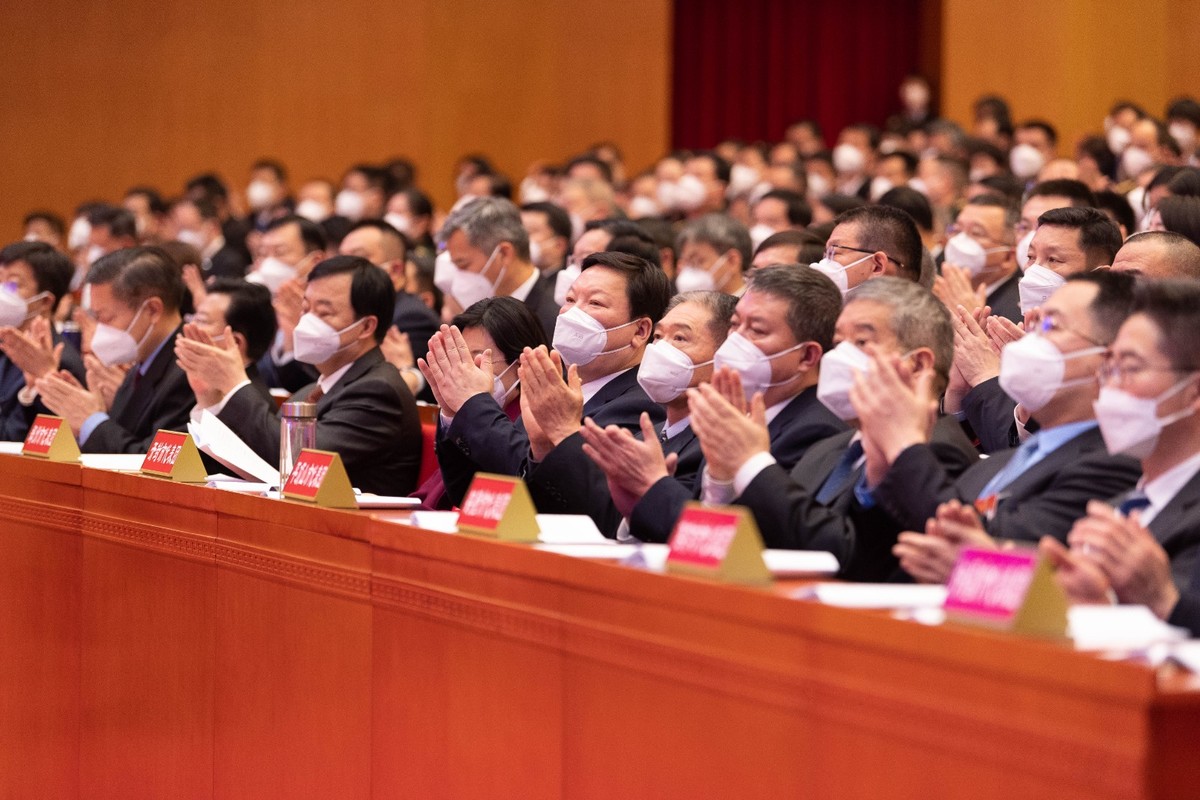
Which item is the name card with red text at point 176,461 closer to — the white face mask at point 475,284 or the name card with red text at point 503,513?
the name card with red text at point 503,513

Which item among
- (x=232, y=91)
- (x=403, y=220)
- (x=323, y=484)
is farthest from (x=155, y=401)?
(x=232, y=91)

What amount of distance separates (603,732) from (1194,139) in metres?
6.87

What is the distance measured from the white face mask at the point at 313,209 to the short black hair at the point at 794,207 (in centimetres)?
377

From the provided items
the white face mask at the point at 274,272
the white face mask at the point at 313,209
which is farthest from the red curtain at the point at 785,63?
the white face mask at the point at 274,272

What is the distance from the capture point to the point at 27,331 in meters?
5.77

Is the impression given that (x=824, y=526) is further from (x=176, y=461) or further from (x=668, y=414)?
(x=176, y=461)

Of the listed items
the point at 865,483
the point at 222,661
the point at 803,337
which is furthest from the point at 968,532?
the point at 222,661

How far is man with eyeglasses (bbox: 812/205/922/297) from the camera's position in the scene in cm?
427

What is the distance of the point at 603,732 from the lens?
250 centimetres

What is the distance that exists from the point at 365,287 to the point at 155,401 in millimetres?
813

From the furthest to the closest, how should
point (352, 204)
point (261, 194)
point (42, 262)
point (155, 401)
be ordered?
point (261, 194), point (352, 204), point (42, 262), point (155, 401)

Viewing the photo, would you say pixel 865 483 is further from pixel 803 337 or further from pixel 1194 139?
pixel 1194 139

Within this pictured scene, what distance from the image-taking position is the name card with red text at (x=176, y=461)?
371cm

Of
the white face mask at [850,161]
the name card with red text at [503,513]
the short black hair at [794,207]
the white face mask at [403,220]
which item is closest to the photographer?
the name card with red text at [503,513]
